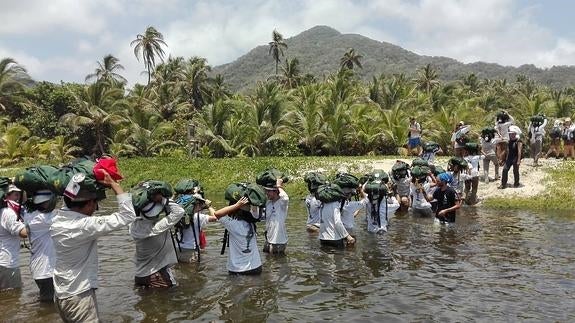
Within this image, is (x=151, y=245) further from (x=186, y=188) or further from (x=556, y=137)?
(x=556, y=137)

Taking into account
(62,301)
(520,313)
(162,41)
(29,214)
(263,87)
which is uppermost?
(162,41)

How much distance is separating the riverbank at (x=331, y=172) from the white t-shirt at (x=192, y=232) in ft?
43.7

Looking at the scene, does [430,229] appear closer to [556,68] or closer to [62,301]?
[62,301]

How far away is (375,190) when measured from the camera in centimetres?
1345

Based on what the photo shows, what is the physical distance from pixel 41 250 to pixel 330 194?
19.5ft

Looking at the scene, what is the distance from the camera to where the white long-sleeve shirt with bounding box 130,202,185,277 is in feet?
28.0

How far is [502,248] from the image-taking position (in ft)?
43.3

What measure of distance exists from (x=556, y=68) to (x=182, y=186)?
20585 centimetres

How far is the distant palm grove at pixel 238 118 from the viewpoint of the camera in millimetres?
34156

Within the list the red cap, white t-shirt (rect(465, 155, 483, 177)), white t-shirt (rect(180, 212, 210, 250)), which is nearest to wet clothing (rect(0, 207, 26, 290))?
white t-shirt (rect(180, 212, 210, 250))

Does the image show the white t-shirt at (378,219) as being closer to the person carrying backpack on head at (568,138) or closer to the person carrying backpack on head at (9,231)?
the person carrying backpack on head at (9,231)

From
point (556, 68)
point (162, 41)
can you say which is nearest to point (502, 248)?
point (162, 41)

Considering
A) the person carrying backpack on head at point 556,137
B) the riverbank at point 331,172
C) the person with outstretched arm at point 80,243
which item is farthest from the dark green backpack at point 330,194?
the person carrying backpack on head at point 556,137

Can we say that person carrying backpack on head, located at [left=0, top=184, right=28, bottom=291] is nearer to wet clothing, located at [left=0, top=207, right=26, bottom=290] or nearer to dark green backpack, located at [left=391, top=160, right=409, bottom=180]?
wet clothing, located at [left=0, top=207, right=26, bottom=290]
